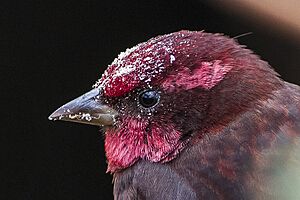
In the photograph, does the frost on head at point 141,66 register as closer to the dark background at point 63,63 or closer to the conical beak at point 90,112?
the conical beak at point 90,112

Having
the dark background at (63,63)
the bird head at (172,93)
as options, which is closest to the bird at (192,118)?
the bird head at (172,93)

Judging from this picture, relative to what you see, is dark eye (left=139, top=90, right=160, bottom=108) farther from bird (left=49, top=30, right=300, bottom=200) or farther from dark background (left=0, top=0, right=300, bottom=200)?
dark background (left=0, top=0, right=300, bottom=200)

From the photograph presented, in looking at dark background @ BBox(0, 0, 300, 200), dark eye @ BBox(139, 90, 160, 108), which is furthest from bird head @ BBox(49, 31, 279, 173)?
dark background @ BBox(0, 0, 300, 200)

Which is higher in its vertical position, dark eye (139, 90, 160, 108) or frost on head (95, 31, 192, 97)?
frost on head (95, 31, 192, 97)

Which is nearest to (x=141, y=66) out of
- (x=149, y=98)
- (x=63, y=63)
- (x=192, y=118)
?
(x=149, y=98)

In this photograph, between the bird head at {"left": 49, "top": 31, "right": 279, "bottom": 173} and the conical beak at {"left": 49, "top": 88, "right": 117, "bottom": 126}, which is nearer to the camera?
the bird head at {"left": 49, "top": 31, "right": 279, "bottom": 173}

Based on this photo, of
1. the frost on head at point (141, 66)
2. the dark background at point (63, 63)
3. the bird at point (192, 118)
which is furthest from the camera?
the dark background at point (63, 63)

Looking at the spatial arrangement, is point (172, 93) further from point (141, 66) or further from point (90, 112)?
point (90, 112)

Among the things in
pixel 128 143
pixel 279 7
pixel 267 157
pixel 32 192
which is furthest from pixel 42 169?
pixel 267 157
